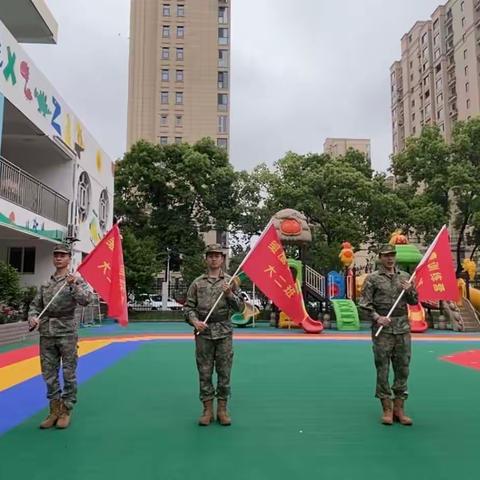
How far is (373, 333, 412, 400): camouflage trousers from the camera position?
5.13 meters

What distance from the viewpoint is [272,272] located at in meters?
6.42

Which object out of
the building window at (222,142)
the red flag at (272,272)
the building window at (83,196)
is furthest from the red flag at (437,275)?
the building window at (222,142)

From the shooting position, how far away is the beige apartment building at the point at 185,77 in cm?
5753

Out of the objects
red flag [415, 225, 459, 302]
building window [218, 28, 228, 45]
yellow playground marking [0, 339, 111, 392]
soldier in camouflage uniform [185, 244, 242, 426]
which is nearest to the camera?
soldier in camouflage uniform [185, 244, 242, 426]

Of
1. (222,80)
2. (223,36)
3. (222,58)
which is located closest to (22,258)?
(222,80)

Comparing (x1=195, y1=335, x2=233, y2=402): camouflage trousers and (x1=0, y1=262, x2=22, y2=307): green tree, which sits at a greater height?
(x1=0, y1=262, x2=22, y2=307): green tree

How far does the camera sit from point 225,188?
103ft

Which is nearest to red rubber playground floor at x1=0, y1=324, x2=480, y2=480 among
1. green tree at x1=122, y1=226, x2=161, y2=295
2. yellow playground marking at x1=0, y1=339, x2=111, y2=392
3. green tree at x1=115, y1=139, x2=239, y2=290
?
yellow playground marking at x1=0, y1=339, x2=111, y2=392

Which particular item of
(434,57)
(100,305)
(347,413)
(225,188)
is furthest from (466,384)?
(434,57)

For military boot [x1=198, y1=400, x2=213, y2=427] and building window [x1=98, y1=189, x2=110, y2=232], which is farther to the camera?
building window [x1=98, y1=189, x2=110, y2=232]

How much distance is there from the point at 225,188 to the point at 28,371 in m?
23.4

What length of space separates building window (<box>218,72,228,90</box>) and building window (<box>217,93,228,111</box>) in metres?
0.81

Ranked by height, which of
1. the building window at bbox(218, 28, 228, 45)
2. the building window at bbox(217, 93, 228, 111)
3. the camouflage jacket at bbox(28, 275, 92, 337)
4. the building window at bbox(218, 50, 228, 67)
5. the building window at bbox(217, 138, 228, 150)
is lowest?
the camouflage jacket at bbox(28, 275, 92, 337)

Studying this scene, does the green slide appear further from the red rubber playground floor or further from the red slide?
the red rubber playground floor
